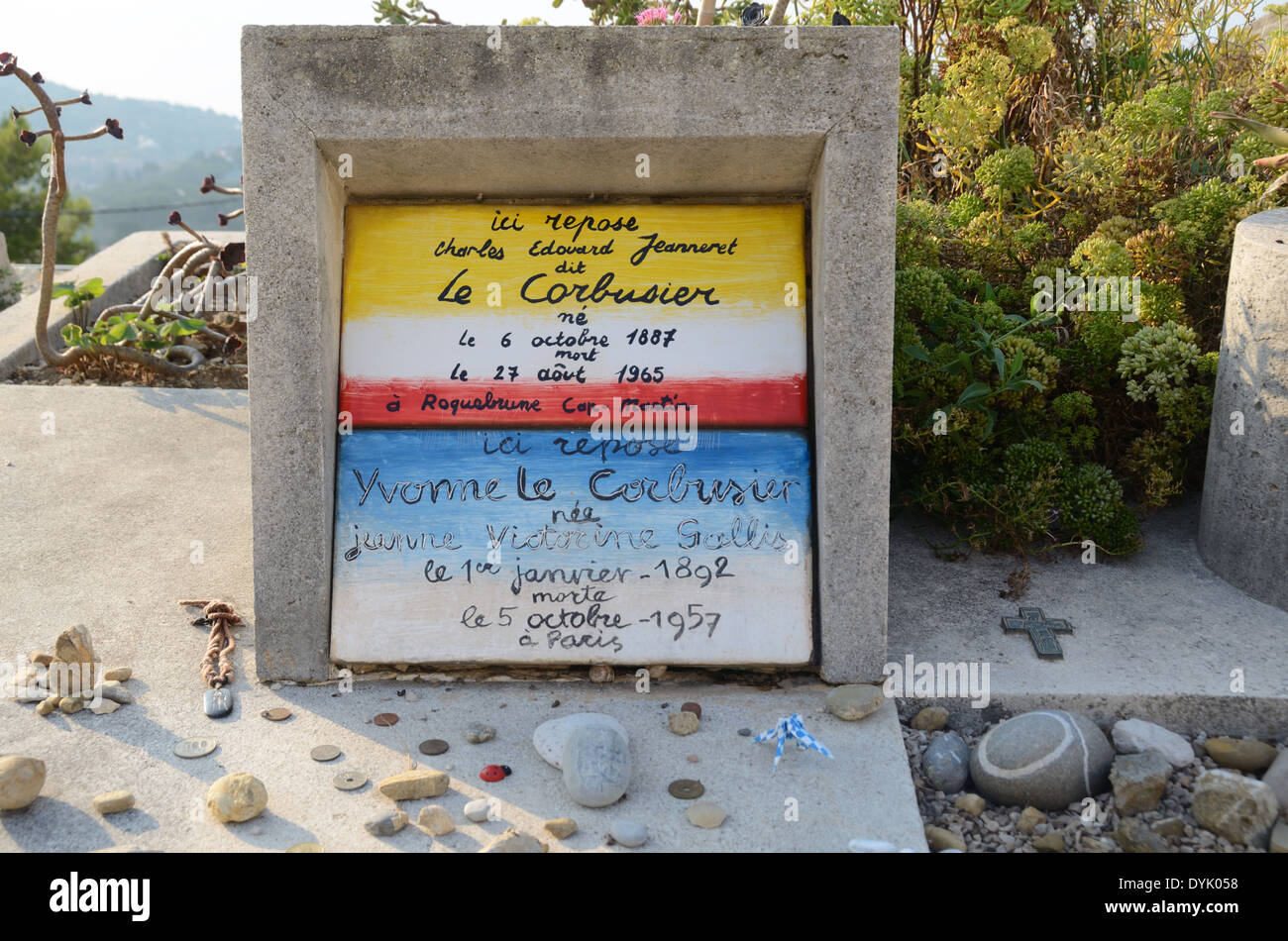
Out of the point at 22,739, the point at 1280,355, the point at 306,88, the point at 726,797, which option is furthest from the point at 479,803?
the point at 1280,355

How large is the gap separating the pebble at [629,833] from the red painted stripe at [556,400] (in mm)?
1188

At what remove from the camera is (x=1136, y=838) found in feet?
7.95

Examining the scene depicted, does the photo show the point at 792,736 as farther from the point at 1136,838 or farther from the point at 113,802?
the point at 113,802

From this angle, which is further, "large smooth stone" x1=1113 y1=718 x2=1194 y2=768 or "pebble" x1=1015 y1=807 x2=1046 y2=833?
"large smooth stone" x1=1113 y1=718 x2=1194 y2=768

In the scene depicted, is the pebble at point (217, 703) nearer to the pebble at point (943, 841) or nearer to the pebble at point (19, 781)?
the pebble at point (19, 781)

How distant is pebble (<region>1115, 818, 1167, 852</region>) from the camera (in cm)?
242

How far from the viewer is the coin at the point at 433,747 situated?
2.66m

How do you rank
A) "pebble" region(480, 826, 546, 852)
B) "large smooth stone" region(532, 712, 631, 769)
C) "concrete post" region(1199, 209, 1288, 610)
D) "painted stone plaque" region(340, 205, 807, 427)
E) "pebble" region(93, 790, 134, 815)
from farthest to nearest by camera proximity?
1. "concrete post" region(1199, 209, 1288, 610)
2. "painted stone plaque" region(340, 205, 807, 427)
3. "large smooth stone" region(532, 712, 631, 769)
4. "pebble" region(93, 790, 134, 815)
5. "pebble" region(480, 826, 546, 852)

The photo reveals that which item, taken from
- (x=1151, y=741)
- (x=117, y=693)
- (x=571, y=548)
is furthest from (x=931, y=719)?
(x=117, y=693)

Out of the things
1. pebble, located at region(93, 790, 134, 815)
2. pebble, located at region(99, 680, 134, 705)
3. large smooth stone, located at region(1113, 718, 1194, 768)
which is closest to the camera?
pebble, located at region(93, 790, 134, 815)

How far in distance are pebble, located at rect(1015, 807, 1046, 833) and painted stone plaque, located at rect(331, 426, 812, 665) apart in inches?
27.5

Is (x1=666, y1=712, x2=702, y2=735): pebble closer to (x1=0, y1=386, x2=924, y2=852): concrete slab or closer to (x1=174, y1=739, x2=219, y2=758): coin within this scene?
(x1=0, y1=386, x2=924, y2=852): concrete slab

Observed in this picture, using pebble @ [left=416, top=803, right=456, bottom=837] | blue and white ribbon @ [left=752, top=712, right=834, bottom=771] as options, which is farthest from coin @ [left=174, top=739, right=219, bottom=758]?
blue and white ribbon @ [left=752, top=712, right=834, bottom=771]

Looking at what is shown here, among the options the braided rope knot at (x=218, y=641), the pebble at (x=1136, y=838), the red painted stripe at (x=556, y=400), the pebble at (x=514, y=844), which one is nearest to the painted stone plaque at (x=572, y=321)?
the red painted stripe at (x=556, y=400)
